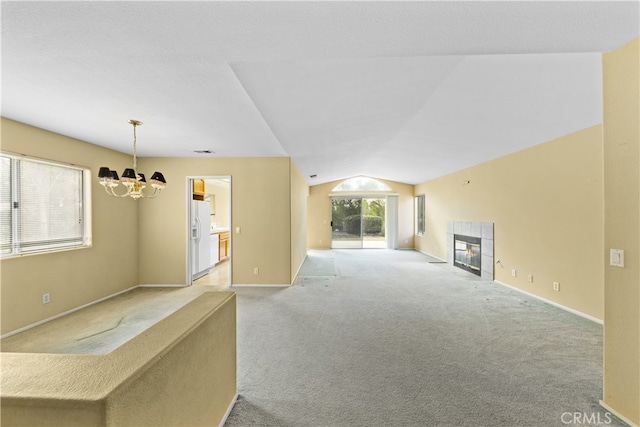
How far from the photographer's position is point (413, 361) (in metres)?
2.47

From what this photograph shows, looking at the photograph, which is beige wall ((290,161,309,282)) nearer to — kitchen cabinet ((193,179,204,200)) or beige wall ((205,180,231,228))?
kitchen cabinet ((193,179,204,200))

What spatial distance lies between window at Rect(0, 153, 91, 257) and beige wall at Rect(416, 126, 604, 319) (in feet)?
22.6

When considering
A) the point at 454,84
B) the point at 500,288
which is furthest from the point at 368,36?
the point at 500,288

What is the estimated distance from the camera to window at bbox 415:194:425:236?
965cm

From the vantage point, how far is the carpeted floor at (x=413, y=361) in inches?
72.9

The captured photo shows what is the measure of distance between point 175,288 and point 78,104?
3.42 m

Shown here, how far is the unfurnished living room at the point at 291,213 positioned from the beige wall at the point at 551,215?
0.03 m

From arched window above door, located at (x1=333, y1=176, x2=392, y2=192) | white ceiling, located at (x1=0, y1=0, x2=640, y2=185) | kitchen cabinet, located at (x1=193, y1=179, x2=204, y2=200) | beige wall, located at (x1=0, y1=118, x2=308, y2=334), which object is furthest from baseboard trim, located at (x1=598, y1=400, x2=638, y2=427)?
arched window above door, located at (x1=333, y1=176, x2=392, y2=192)

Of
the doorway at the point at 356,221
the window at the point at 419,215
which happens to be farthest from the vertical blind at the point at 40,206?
the window at the point at 419,215

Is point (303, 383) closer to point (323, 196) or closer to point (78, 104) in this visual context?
point (78, 104)

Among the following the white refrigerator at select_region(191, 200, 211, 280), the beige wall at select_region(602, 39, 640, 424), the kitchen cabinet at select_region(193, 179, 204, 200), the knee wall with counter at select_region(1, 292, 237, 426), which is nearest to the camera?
the knee wall with counter at select_region(1, 292, 237, 426)

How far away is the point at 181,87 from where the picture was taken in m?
2.35

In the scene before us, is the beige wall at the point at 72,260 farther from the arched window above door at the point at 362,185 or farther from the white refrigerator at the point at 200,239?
the arched window above door at the point at 362,185

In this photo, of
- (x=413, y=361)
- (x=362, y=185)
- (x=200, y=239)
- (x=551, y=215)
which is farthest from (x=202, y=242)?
(x=362, y=185)
